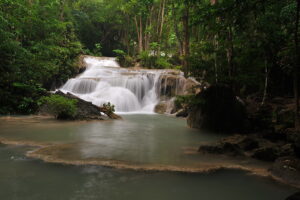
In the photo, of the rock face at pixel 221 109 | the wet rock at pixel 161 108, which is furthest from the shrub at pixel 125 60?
the rock face at pixel 221 109

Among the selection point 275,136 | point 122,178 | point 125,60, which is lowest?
point 122,178

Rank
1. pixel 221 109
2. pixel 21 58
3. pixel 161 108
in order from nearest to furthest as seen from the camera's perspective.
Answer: pixel 221 109 < pixel 21 58 < pixel 161 108

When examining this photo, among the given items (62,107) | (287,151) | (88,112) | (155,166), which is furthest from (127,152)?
(88,112)

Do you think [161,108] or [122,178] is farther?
[161,108]

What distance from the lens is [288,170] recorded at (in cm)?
424

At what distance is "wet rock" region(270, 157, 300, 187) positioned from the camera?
4055 mm

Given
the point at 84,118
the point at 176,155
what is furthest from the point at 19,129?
the point at 176,155

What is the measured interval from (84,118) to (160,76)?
395 inches

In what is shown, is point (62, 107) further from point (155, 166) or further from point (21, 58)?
point (155, 166)

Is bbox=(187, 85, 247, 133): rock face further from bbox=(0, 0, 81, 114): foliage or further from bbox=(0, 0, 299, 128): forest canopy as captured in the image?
bbox=(0, 0, 81, 114): foliage

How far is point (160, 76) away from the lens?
825 inches

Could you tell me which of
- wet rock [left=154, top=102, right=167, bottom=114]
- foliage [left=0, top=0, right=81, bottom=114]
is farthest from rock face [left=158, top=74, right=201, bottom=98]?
foliage [left=0, top=0, right=81, bottom=114]

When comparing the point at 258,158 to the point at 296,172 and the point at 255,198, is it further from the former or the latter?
the point at 255,198

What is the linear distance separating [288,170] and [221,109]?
567cm
